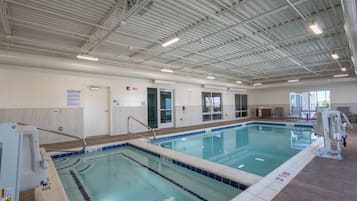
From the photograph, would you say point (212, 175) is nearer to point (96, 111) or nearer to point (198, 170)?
point (198, 170)

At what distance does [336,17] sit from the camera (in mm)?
3889

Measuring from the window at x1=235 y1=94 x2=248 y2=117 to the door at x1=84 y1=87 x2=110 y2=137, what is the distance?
9799 millimetres

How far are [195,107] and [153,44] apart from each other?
5747 millimetres

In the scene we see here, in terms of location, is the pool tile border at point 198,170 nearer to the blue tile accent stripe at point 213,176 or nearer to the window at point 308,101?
the blue tile accent stripe at point 213,176

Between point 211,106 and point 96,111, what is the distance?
279 inches

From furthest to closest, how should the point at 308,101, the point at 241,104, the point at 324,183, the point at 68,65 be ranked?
1. the point at 241,104
2. the point at 308,101
3. the point at 68,65
4. the point at 324,183

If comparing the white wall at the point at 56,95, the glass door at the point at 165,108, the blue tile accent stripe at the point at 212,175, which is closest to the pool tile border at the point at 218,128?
the white wall at the point at 56,95

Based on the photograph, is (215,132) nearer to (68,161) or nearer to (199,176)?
(199,176)

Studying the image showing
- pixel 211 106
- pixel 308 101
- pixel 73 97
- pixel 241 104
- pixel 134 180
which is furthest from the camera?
pixel 241 104

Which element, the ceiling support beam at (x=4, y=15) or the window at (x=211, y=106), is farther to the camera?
the window at (x=211, y=106)

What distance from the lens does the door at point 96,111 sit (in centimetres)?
661

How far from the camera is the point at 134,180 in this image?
12.1ft

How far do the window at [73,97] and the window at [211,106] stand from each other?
6.92 metres

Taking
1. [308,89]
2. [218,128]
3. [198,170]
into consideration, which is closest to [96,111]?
[198,170]
